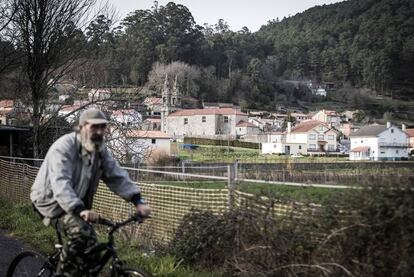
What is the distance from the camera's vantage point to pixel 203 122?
114875 millimetres

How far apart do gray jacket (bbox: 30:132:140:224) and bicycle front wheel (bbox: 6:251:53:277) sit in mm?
599

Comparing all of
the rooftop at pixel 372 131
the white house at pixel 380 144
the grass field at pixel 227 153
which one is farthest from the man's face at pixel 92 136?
the rooftop at pixel 372 131

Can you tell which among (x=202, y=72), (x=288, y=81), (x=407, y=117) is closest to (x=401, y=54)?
(x=407, y=117)

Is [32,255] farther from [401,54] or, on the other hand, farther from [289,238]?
[401,54]

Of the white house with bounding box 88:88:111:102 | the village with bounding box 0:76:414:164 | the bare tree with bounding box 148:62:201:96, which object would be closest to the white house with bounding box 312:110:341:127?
the village with bounding box 0:76:414:164

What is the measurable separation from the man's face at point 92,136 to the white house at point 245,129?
10970 centimetres

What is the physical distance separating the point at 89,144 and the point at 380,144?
3638 inches

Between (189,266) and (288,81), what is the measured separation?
170 meters

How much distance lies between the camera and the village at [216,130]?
2200 centimetres

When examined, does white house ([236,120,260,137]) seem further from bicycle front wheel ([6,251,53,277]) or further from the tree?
bicycle front wheel ([6,251,53,277])

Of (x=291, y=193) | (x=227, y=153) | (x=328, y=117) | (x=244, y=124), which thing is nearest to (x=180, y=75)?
(x=244, y=124)

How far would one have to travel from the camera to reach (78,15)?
21281 millimetres

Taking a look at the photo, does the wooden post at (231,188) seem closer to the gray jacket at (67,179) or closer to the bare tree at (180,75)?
the gray jacket at (67,179)

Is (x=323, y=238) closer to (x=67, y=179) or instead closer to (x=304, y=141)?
(x=67, y=179)
